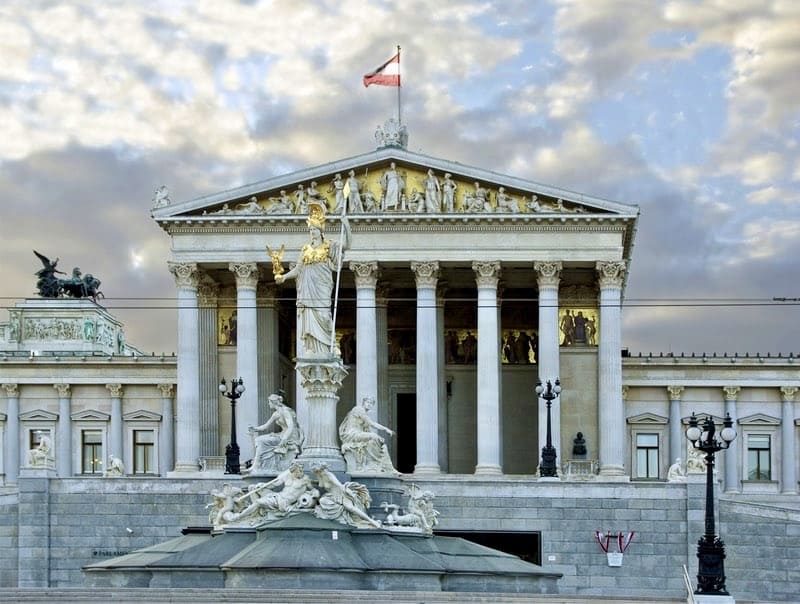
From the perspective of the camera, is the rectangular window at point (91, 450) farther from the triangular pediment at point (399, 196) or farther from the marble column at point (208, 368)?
the triangular pediment at point (399, 196)

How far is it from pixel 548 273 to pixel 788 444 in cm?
1848

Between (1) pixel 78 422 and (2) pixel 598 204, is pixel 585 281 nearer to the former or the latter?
(2) pixel 598 204

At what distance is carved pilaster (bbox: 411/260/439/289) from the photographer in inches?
3346

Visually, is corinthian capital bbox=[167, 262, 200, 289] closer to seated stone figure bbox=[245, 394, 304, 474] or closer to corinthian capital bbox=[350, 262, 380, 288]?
corinthian capital bbox=[350, 262, 380, 288]

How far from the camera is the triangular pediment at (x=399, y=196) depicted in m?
84.3

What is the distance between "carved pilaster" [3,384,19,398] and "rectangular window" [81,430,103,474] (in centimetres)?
426

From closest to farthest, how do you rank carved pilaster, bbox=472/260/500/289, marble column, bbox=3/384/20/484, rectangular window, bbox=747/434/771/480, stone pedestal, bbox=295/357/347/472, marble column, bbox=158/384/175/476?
stone pedestal, bbox=295/357/347/472
carved pilaster, bbox=472/260/500/289
rectangular window, bbox=747/434/771/480
marble column, bbox=158/384/175/476
marble column, bbox=3/384/20/484

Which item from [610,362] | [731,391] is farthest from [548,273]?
[731,391]

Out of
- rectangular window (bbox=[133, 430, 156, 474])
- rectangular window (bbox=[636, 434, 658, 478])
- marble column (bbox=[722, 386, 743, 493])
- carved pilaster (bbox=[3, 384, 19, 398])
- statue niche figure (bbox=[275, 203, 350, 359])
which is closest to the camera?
statue niche figure (bbox=[275, 203, 350, 359])

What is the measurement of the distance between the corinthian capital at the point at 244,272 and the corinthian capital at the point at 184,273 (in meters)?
1.81

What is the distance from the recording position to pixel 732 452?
9412cm

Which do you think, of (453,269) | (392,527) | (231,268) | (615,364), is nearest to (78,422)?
(231,268)

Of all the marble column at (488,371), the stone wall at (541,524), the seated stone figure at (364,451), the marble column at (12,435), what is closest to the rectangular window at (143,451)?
the marble column at (12,435)

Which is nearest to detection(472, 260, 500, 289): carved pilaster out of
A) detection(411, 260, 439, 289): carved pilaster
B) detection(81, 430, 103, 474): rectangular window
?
detection(411, 260, 439, 289): carved pilaster
